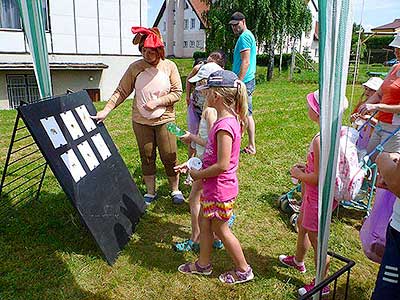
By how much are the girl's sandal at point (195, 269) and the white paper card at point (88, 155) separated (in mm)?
1093

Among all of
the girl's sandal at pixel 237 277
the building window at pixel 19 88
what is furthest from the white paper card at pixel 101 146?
the building window at pixel 19 88

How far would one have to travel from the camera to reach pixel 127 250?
121 inches

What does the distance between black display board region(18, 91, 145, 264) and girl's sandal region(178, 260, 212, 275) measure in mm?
551

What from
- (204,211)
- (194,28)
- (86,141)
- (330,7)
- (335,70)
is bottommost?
(204,211)

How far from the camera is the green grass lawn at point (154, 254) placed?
8.54 feet

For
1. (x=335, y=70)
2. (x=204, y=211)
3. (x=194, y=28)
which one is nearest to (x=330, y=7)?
(x=335, y=70)

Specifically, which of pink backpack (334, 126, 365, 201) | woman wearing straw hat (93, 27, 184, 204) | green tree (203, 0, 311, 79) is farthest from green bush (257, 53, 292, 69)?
pink backpack (334, 126, 365, 201)

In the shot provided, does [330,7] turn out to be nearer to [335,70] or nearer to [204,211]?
[335,70]

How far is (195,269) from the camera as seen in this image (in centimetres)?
280

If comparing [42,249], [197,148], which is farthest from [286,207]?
[42,249]

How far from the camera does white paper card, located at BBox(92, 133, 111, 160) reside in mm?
3329

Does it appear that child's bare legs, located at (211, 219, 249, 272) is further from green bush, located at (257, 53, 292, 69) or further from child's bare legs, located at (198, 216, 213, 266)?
green bush, located at (257, 53, 292, 69)

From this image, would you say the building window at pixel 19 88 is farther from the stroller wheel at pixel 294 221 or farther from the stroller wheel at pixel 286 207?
the stroller wheel at pixel 294 221

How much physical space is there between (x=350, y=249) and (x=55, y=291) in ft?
7.98
